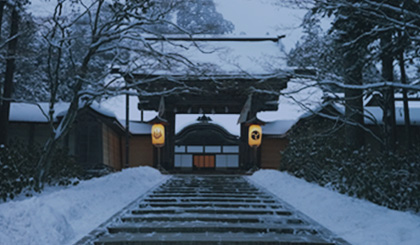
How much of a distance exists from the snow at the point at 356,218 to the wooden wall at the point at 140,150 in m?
13.7

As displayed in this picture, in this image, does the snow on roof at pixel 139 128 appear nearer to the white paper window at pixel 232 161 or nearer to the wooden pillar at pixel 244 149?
the white paper window at pixel 232 161

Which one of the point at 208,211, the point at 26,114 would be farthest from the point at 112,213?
the point at 26,114

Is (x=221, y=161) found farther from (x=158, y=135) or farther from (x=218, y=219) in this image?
(x=218, y=219)

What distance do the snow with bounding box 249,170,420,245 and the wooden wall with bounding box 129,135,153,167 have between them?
13744 millimetres

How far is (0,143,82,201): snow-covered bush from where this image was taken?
820cm

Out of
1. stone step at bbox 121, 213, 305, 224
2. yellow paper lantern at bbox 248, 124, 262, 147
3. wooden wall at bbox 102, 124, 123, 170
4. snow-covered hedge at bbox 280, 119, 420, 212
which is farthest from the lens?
wooden wall at bbox 102, 124, 123, 170

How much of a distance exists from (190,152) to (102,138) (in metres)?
5.02

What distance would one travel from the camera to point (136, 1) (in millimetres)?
9992

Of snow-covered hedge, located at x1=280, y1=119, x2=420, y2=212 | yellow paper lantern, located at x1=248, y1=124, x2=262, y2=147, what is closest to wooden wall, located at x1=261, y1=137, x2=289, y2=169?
yellow paper lantern, located at x1=248, y1=124, x2=262, y2=147

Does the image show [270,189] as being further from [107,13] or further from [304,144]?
[107,13]

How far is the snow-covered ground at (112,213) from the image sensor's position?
Result: 4.59 metres

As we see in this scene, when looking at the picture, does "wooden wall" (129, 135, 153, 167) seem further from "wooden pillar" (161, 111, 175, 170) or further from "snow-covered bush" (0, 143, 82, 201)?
"snow-covered bush" (0, 143, 82, 201)

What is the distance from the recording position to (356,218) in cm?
596

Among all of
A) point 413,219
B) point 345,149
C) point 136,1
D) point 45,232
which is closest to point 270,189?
point 345,149
